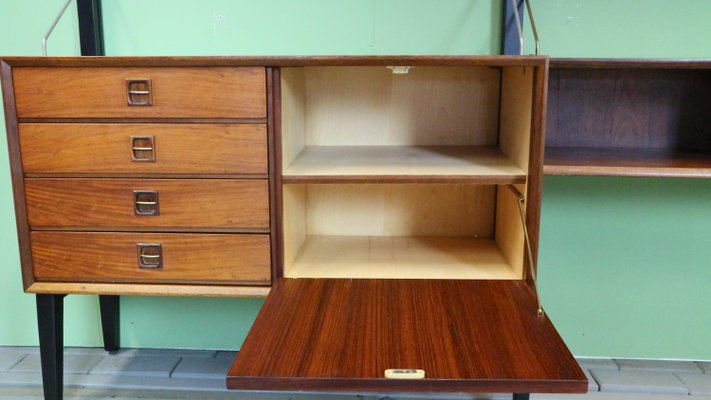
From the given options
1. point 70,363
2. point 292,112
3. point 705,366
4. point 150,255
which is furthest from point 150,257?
point 705,366

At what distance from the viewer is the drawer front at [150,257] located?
1.41 meters

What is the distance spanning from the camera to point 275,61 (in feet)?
4.29

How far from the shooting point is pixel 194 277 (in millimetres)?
1430

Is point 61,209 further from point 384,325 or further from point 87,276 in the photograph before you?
point 384,325

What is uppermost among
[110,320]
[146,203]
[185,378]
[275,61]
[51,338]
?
[275,61]

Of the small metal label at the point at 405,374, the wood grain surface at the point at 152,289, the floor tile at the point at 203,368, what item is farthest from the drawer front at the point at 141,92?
the floor tile at the point at 203,368

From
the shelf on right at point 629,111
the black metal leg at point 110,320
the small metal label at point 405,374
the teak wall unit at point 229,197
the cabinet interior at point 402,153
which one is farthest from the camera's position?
the black metal leg at point 110,320

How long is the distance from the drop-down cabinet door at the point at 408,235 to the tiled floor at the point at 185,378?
0.57 metres

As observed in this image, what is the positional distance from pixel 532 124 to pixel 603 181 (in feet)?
2.36

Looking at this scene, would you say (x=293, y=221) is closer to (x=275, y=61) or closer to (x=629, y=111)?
(x=275, y=61)

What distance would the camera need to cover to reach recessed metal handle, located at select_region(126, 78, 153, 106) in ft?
4.42

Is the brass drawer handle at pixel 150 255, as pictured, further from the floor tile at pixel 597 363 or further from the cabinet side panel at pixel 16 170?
the floor tile at pixel 597 363

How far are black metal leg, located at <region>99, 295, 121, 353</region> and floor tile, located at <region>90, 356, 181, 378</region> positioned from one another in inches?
1.9

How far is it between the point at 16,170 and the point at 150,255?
0.40m
